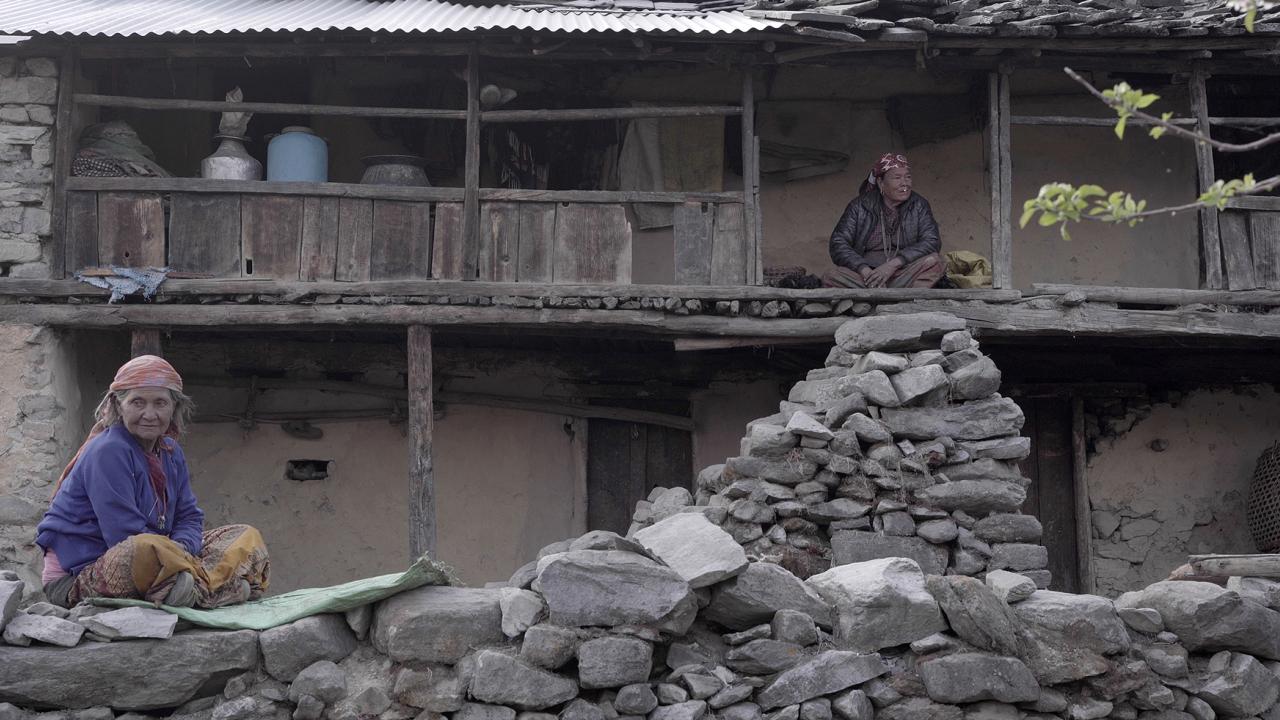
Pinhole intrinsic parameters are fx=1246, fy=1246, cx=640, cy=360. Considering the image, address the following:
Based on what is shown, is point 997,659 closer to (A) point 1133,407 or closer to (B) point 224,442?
(A) point 1133,407

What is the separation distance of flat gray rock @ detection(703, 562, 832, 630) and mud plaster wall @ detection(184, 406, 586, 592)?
525 centimetres

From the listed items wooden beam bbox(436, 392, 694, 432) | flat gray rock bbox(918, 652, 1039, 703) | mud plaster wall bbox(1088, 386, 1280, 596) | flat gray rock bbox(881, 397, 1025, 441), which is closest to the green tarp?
flat gray rock bbox(918, 652, 1039, 703)

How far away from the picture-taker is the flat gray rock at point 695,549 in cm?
422

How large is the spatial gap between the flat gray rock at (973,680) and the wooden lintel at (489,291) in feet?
13.5

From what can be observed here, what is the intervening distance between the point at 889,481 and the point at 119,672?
152 inches

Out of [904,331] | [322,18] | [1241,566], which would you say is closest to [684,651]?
[1241,566]

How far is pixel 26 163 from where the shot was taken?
317 inches

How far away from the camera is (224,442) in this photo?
9414 millimetres

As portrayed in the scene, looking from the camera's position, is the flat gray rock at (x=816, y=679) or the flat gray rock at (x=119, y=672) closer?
the flat gray rock at (x=119, y=672)

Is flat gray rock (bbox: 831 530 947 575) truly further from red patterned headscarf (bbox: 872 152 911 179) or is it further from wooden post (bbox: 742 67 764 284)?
red patterned headscarf (bbox: 872 152 911 179)

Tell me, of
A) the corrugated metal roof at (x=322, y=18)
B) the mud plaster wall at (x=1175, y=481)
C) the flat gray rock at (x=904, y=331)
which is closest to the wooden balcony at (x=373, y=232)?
the corrugated metal roof at (x=322, y=18)

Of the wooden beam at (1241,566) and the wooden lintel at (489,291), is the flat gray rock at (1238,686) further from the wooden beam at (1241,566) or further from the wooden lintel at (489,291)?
the wooden lintel at (489,291)

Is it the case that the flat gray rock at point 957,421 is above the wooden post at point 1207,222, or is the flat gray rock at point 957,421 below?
below

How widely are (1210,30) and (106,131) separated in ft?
23.9
